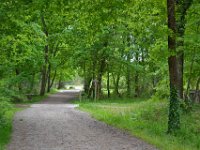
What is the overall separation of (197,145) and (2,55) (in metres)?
12.1

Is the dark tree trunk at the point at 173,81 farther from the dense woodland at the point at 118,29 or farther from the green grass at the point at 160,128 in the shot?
the green grass at the point at 160,128

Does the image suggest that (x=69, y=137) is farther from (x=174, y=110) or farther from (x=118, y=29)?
(x=118, y=29)


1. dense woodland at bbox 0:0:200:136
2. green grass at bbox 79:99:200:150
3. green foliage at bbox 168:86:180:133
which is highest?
dense woodland at bbox 0:0:200:136

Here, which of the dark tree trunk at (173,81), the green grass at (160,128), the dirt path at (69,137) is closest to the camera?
the dirt path at (69,137)

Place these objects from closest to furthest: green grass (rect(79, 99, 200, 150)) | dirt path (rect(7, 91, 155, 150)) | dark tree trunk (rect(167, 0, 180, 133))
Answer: dirt path (rect(7, 91, 155, 150))
green grass (rect(79, 99, 200, 150))
dark tree trunk (rect(167, 0, 180, 133))

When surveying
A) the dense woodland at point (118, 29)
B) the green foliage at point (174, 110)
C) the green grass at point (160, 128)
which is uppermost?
the dense woodland at point (118, 29)

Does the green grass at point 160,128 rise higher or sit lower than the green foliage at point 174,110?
lower

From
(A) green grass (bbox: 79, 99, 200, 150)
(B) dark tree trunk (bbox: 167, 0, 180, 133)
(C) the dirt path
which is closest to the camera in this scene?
(C) the dirt path

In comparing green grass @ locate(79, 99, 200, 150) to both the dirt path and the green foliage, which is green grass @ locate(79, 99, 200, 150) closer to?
the green foliage

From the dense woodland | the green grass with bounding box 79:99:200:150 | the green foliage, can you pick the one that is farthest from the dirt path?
the dense woodland

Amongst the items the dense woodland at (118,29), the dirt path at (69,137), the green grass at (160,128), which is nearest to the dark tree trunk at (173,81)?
the dense woodland at (118,29)

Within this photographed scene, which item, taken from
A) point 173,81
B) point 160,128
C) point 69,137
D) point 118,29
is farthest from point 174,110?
point 118,29

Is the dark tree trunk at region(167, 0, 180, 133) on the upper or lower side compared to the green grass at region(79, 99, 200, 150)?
upper

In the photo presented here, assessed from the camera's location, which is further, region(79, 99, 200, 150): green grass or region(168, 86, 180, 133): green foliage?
region(168, 86, 180, 133): green foliage
